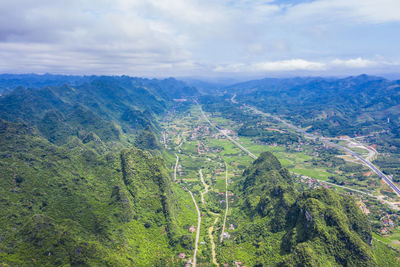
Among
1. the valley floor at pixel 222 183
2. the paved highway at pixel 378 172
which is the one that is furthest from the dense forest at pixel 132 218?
the paved highway at pixel 378 172

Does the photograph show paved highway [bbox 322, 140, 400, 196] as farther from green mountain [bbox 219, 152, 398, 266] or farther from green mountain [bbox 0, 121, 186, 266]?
green mountain [bbox 0, 121, 186, 266]

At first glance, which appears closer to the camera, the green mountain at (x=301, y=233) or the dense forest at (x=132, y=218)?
the dense forest at (x=132, y=218)

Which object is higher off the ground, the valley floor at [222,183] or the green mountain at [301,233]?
the green mountain at [301,233]

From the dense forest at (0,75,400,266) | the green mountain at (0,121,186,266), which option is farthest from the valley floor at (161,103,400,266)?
the green mountain at (0,121,186,266)

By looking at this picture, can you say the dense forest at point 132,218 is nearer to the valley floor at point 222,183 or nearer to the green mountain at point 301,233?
the green mountain at point 301,233

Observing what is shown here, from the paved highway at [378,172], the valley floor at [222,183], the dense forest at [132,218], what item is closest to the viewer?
the dense forest at [132,218]

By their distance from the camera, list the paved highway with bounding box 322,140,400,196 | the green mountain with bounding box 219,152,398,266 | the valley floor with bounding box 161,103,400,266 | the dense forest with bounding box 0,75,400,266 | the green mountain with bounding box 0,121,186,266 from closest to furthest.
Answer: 1. the green mountain with bounding box 0,121,186,266
2. the dense forest with bounding box 0,75,400,266
3. the green mountain with bounding box 219,152,398,266
4. the valley floor with bounding box 161,103,400,266
5. the paved highway with bounding box 322,140,400,196

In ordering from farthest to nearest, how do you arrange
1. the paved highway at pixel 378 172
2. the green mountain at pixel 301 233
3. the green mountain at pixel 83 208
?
1. the paved highway at pixel 378 172
2. the green mountain at pixel 301 233
3. the green mountain at pixel 83 208

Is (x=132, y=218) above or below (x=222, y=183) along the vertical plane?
above

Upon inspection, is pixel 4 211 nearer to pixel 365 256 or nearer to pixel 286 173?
pixel 365 256

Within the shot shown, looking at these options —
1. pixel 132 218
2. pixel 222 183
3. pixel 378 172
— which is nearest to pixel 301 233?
pixel 132 218

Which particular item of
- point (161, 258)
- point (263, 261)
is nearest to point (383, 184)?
point (263, 261)

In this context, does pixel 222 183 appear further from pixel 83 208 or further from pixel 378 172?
pixel 378 172
